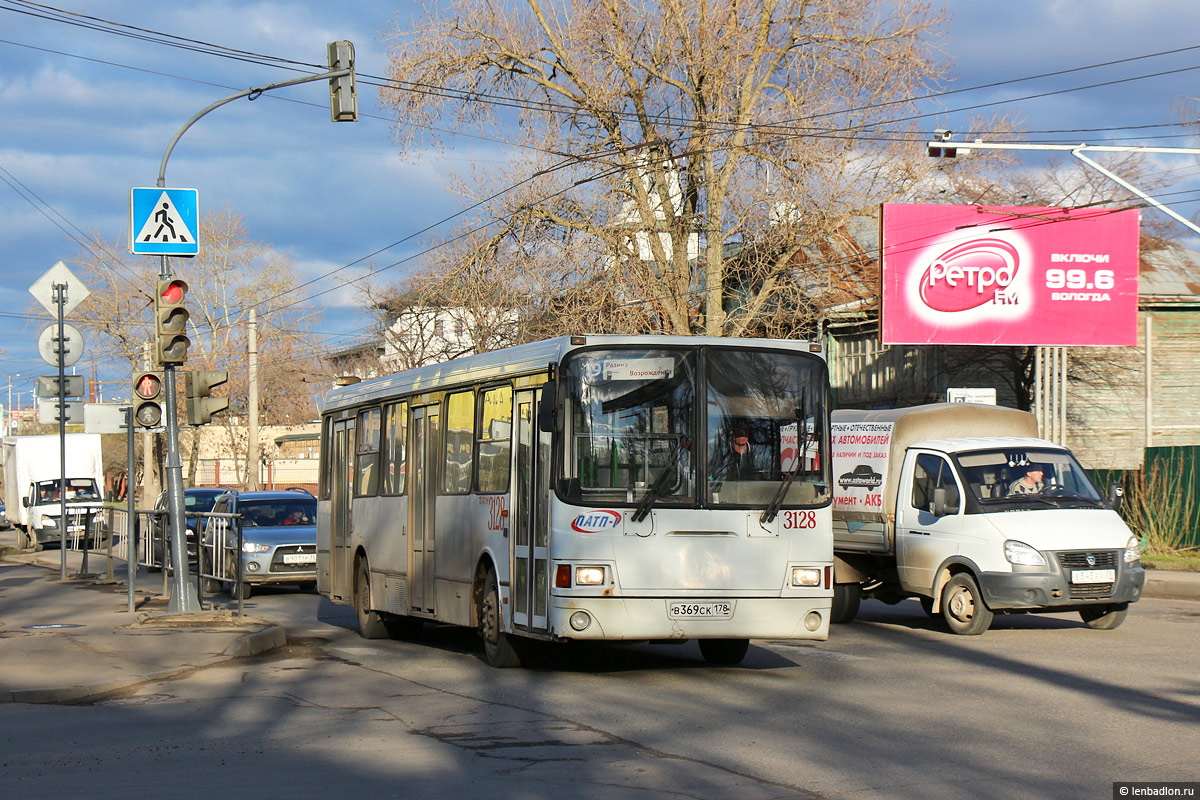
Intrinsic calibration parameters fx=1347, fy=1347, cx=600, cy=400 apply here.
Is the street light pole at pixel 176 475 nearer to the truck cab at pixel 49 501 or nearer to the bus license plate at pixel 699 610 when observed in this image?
the bus license plate at pixel 699 610

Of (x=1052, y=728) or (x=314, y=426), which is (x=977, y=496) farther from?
(x=314, y=426)

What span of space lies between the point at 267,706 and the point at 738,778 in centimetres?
442

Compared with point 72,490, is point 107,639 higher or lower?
lower

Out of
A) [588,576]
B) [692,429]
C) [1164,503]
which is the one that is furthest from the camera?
[1164,503]

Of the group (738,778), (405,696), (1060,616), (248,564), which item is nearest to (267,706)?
(405,696)

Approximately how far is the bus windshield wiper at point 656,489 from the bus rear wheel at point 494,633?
1869 mm

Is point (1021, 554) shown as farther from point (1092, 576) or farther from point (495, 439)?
point (495, 439)

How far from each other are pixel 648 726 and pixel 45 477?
3832 cm

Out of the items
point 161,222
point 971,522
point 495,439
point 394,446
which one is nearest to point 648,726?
point 495,439

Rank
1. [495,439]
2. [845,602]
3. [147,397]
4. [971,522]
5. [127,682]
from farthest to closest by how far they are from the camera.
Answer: [845,602], [147,397], [971,522], [495,439], [127,682]

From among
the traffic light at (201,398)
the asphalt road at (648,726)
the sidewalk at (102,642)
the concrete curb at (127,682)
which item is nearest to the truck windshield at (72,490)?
the sidewalk at (102,642)

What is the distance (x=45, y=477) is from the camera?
4278cm

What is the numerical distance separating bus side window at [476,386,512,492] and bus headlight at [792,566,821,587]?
2.68 m

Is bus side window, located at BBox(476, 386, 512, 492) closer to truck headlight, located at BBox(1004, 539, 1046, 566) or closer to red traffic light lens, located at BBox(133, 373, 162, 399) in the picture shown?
red traffic light lens, located at BBox(133, 373, 162, 399)
